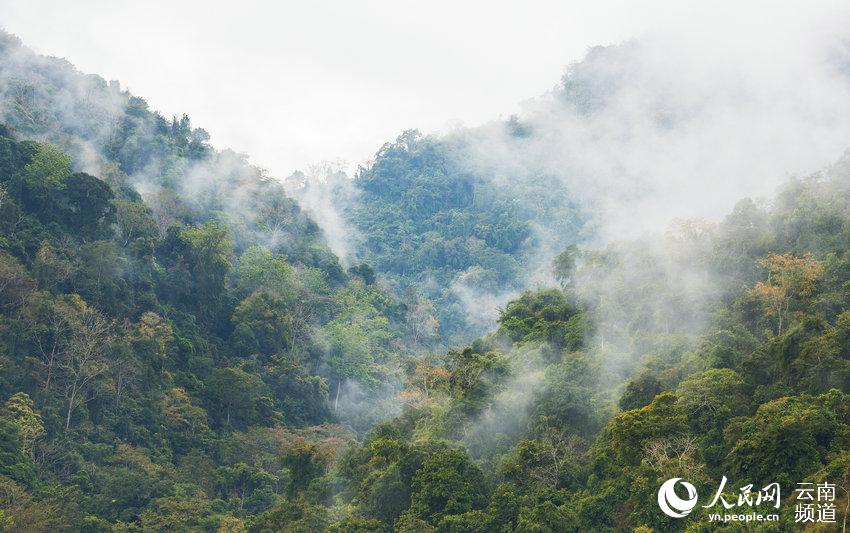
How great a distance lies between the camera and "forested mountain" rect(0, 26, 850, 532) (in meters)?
18.9

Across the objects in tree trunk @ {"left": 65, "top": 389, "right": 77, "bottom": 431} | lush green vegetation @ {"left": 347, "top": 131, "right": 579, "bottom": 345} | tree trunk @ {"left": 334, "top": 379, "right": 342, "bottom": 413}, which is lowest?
tree trunk @ {"left": 65, "top": 389, "right": 77, "bottom": 431}

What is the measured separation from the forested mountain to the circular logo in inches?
13.4

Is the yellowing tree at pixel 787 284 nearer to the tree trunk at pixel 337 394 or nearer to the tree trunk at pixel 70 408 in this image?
the tree trunk at pixel 337 394

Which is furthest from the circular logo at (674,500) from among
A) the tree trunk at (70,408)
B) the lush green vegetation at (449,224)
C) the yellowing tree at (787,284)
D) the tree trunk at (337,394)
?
the lush green vegetation at (449,224)

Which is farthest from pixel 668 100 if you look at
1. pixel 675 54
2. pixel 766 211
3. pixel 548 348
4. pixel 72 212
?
pixel 72 212

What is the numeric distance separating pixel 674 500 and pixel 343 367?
→ 21.7 meters

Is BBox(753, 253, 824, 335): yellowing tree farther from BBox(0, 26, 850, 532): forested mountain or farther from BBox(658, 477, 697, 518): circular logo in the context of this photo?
BBox(658, 477, 697, 518): circular logo

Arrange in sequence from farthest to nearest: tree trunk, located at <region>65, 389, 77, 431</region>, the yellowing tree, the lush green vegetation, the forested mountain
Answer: the lush green vegetation, tree trunk, located at <region>65, 389, 77, 431</region>, the yellowing tree, the forested mountain

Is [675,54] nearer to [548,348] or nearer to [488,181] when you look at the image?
[488,181]

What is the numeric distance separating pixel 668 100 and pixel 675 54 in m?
4.14

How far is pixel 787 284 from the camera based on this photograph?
2277 cm

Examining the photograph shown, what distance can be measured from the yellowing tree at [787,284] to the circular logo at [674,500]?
720cm

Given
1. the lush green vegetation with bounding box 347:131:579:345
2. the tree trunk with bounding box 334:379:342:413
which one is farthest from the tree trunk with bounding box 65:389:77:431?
the lush green vegetation with bounding box 347:131:579:345

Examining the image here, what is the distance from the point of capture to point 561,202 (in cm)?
5862
